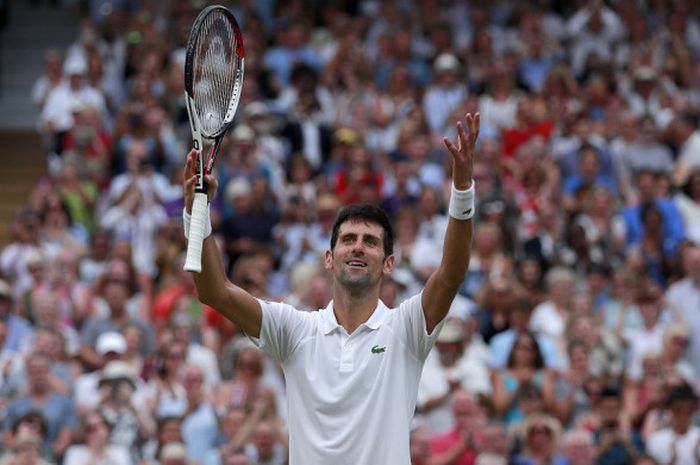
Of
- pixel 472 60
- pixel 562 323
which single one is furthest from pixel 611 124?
pixel 562 323

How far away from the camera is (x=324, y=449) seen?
6301mm

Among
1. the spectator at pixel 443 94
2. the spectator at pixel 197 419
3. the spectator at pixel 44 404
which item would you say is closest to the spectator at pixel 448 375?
the spectator at pixel 197 419

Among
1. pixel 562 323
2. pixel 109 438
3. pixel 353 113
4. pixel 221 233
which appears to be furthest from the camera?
pixel 353 113

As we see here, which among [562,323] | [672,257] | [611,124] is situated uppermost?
[611,124]

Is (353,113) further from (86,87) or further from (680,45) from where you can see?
(680,45)

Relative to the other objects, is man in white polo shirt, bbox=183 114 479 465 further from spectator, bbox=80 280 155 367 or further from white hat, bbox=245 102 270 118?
white hat, bbox=245 102 270 118

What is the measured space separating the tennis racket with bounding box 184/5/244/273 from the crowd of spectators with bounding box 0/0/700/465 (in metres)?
4.80

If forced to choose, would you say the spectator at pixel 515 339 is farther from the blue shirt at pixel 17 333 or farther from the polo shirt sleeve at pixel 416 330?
the polo shirt sleeve at pixel 416 330

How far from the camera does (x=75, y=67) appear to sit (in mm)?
17375

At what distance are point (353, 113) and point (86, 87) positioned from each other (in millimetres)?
2895

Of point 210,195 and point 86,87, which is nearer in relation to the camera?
point 210,195

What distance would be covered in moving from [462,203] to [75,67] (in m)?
11.7

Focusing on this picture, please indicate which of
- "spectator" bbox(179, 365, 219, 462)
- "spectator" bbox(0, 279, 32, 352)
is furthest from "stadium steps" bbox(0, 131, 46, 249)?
"spectator" bbox(179, 365, 219, 462)

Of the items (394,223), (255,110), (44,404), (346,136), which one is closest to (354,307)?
(44,404)
